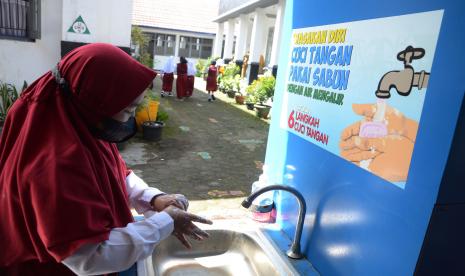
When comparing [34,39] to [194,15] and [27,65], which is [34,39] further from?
[194,15]

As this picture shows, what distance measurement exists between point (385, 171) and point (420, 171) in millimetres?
152

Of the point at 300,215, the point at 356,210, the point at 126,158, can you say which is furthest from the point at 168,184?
the point at 356,210

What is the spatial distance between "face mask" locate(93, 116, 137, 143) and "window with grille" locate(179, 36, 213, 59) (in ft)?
73.0

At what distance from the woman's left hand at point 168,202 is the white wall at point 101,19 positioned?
4.28m

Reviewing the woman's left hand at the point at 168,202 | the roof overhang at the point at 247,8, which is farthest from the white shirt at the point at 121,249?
the roof overhang at the point at 247,8

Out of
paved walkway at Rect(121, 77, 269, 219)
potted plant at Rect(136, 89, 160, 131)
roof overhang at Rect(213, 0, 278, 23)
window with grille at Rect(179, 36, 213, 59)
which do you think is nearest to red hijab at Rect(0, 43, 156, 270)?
paved walkway at Rect(121, 77, 269, 219)

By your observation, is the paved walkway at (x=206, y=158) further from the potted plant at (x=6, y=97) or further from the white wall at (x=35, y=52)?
the white wall at (x=35, y=52)

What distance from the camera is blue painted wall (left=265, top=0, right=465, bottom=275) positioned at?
104 centimetres

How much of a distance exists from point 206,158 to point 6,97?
2.87 metres

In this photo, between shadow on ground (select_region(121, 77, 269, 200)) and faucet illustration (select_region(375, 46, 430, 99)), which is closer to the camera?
faucet illustration (select_region(375, 46, 430, 99))

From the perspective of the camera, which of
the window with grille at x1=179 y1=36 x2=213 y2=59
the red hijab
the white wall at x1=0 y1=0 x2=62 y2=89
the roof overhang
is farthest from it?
the window with grille at x1=179 y1=36 x2=213 y2=59

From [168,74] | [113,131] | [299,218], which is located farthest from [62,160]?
[168,74]

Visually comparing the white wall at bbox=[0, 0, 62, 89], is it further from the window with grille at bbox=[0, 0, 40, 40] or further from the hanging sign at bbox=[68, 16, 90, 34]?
the hanging sign at bbox=[68, 16, 90, 34]

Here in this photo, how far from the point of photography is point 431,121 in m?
1.08
